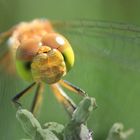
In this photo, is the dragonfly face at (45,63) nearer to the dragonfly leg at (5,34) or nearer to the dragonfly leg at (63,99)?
the dragonfly leg at (63,99)

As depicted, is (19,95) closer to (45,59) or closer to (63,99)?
(63,99)

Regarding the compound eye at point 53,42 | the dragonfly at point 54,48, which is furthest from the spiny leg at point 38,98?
the compound eye at point 53,42

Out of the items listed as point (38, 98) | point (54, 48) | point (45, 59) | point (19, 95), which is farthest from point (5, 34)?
→ point (45, 59)

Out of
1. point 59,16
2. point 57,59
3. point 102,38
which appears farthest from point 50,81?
point 59,16

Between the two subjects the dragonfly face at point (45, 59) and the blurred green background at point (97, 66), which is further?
the blurred green background at point (97, 66)

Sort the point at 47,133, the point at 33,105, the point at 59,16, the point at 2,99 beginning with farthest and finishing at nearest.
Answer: the point at 59,16 < the point at 33,105 < the point at 2,99 < the point at 47,133

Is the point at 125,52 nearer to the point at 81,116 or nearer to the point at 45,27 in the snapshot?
the point at 45,27
